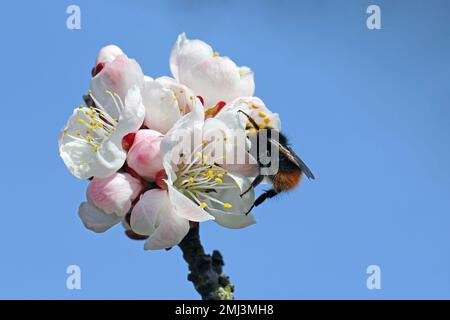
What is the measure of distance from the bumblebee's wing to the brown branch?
30.6 inches

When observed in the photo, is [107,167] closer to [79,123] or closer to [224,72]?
[79,123]

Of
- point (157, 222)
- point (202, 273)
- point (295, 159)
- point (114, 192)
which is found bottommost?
point (202, 273)

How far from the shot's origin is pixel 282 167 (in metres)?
3.45

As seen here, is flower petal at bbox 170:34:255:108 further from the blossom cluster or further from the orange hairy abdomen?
the orange hairy abdomen

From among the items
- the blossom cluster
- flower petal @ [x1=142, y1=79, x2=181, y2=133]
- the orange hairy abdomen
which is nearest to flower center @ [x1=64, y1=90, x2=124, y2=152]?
the blossom cluster

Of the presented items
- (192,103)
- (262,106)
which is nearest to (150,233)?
(192,103)

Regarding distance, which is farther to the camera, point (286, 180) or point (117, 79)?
point (286, 180)

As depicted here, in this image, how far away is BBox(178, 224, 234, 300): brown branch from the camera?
9.00 ft

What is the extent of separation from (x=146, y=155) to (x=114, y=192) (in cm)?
22

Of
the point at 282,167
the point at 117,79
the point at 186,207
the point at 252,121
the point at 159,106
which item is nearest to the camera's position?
the point at 186,207

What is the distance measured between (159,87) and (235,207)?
2.26 ft

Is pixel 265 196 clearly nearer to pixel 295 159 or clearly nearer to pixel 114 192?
pixel 295 159

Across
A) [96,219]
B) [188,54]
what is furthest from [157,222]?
[188,54]

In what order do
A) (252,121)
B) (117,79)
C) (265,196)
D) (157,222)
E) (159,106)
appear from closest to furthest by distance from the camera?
(157,222)
(159,106)
(117,79)
(252,121)
(265,196)
